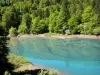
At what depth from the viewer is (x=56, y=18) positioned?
523 feet

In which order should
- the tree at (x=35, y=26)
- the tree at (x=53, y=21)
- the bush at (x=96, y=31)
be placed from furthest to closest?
the tree at (x=35, y=26) → the tree at (x=53, y=21) → the bush at (x=96, y=31)

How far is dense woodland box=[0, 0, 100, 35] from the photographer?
5492 inches

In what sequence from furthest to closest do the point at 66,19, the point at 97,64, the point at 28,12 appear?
the point at 28,12, the point at 66,19, the point at 97,64

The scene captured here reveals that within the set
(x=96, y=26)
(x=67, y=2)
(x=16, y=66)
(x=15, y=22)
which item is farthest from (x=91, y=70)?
(x=15, y=22)

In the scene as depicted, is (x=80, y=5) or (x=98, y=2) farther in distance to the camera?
(x=80, y=5)

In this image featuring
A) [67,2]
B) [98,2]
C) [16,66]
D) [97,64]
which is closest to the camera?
[16,66]

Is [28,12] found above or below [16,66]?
Result: below

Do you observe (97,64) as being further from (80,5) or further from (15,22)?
(15,22)

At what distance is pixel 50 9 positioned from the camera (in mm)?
174875

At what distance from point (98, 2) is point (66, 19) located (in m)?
19.8

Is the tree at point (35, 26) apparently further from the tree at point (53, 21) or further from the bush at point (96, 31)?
the bush at point (96, 31)

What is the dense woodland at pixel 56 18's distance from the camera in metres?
140

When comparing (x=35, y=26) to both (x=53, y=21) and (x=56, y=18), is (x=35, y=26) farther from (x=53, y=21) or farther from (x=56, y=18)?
(x=56, y=18)

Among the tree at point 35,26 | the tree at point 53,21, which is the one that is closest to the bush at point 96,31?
the tree at point 53,21
